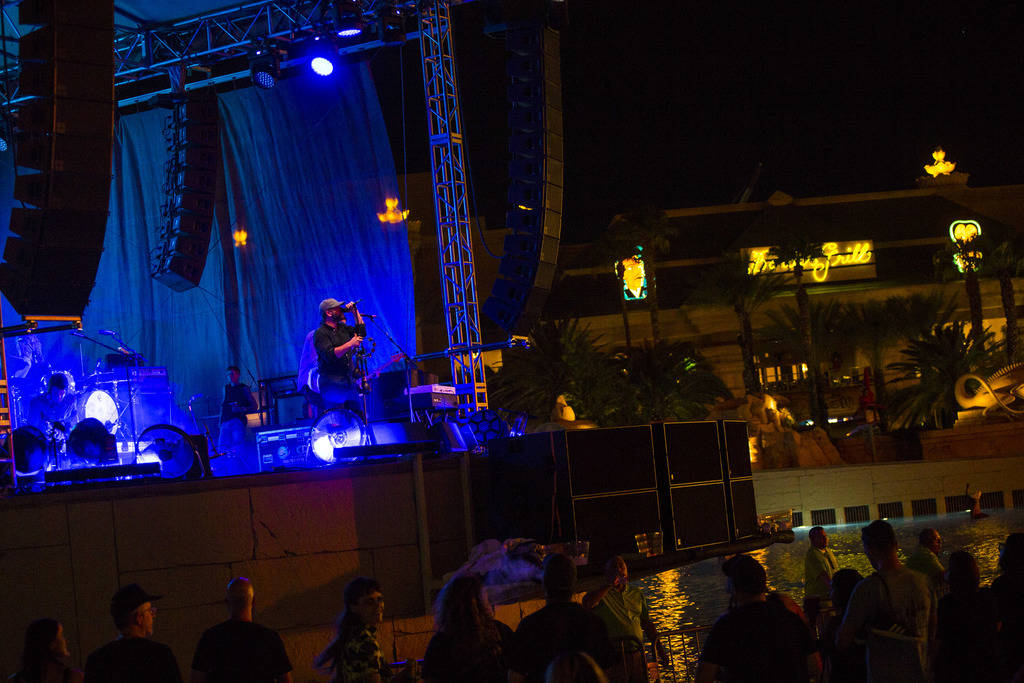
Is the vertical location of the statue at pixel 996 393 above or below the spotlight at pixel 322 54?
below

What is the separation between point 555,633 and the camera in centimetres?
438

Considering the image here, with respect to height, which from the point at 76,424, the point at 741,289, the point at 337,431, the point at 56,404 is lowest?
the point at 337,431

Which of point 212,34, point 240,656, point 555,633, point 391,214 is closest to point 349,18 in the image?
point 212,34

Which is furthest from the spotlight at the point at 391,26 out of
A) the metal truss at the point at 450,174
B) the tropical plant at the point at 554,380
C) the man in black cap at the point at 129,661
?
the tropical plant at the point at 554,380

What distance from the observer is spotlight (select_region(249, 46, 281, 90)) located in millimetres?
16344

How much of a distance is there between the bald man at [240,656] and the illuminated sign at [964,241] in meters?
37.7

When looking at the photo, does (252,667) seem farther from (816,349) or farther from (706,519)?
(816,349)

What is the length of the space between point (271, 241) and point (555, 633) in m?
13.9

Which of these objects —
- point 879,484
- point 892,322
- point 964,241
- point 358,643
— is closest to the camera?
point 358,643

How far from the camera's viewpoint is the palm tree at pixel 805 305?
36656 millimetres

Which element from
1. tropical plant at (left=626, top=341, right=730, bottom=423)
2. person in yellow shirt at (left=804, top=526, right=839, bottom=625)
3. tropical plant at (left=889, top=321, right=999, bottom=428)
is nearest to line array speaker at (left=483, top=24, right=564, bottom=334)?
person in yellow shirt at (left=804, top=526, right=839, bottom=625)

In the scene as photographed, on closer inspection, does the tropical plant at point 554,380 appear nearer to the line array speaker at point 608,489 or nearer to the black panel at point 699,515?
the black panel at point 699,515

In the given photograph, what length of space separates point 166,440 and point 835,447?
24345 mm

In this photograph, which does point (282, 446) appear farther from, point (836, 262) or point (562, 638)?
point (836, 262)
